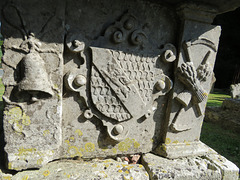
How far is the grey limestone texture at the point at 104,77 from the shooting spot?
125 centimetres

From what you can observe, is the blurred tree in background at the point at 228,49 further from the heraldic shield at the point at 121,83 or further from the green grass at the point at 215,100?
the heraldic shield at the point at 121,83

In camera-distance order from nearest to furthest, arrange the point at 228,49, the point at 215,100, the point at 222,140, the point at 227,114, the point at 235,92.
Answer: the point at 222,140 < the point at 227,114 < the point at 235,92 < the point at 215,100 < the point at 228,49

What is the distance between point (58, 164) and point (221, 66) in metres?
16.2

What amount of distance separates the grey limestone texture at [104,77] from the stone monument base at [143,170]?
0.20 feet

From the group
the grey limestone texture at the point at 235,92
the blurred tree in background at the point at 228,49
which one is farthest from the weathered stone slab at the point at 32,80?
the blurred tree in background at the point at 228,49

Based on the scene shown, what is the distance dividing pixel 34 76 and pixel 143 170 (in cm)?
132

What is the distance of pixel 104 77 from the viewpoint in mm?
1506

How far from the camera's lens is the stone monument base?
1.39 metres

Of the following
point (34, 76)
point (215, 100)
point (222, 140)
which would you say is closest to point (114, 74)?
point (34, 76)

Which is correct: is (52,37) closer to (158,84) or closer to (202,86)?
(158,84)

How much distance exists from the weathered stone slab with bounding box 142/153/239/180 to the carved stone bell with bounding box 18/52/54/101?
1248 millimetres

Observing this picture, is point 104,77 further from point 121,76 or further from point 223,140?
point 223,140

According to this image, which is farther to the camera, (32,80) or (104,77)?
(104,77)

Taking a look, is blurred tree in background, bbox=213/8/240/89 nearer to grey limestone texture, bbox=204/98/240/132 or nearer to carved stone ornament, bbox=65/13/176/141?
grey limestone texture, bbox=204/98/240/132
